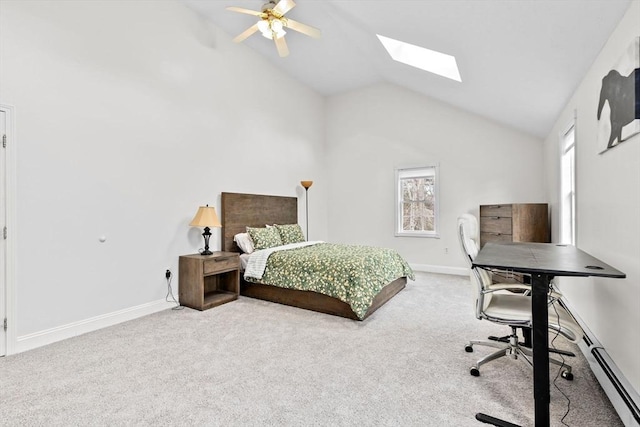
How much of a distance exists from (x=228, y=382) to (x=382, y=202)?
4722 mm

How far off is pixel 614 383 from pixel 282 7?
3.99 metres

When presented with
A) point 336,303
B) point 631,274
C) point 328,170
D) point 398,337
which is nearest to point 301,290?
point 336,303

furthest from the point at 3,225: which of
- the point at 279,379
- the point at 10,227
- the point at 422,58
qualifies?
the point at 422,58

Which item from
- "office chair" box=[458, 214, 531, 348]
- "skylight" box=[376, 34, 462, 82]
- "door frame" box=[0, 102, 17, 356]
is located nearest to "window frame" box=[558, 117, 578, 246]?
"skylight" box=[376, 34, 462, 82]

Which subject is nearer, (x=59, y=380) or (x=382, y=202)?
(x=59, y=380)

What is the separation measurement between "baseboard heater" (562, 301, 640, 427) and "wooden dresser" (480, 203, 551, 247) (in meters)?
2.01

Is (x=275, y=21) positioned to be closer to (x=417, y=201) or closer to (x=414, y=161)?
(x=414, y=161)

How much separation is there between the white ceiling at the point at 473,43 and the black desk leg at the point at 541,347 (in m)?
1.74

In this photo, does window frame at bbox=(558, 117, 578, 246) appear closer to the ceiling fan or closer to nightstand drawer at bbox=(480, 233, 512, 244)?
nightstand drawer at bbox=(480, 233, 512, 244)

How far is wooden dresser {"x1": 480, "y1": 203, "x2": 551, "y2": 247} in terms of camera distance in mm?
4113

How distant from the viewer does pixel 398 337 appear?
9.09 ft

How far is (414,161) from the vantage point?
5.78 meters

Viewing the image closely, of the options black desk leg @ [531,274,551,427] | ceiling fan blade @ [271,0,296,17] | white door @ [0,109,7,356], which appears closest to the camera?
black desk leg @ [531,274,551,427]

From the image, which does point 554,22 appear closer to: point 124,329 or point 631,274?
point 631,274
